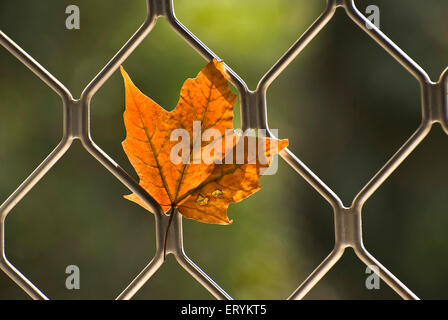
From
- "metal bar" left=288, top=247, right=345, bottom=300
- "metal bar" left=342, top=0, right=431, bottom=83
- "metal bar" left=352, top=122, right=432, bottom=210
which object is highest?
"metal bar" left=342, top=0, right=431, bottom=83

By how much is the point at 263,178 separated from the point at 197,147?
0.41 meters

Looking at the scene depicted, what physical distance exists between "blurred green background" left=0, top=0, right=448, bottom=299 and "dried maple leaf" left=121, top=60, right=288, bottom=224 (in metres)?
0.38

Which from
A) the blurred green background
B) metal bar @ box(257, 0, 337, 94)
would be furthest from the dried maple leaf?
the blurred green background

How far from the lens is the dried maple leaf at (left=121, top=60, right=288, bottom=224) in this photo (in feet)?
0.70

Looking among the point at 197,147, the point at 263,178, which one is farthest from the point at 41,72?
the point at 263,178

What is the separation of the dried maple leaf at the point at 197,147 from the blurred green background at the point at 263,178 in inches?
14.9

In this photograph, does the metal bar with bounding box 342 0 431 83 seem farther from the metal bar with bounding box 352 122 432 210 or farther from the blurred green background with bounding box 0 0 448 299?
the blurred green background with bounding box 0 0 448 299

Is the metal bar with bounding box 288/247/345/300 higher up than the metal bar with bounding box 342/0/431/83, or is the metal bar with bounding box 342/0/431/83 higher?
the metal bar with bounding box 342/0/431/83

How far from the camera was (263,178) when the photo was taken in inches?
24.3

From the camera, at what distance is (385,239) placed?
0.61 m

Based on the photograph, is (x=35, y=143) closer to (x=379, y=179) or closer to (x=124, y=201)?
(x=124, y=201)

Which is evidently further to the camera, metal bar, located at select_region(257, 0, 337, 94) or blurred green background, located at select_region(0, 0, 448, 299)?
blurred green background, located at select_region(0, 0, 448, 299)

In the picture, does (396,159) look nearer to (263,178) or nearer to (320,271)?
(320,271)

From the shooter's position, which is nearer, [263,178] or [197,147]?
[197,147]
